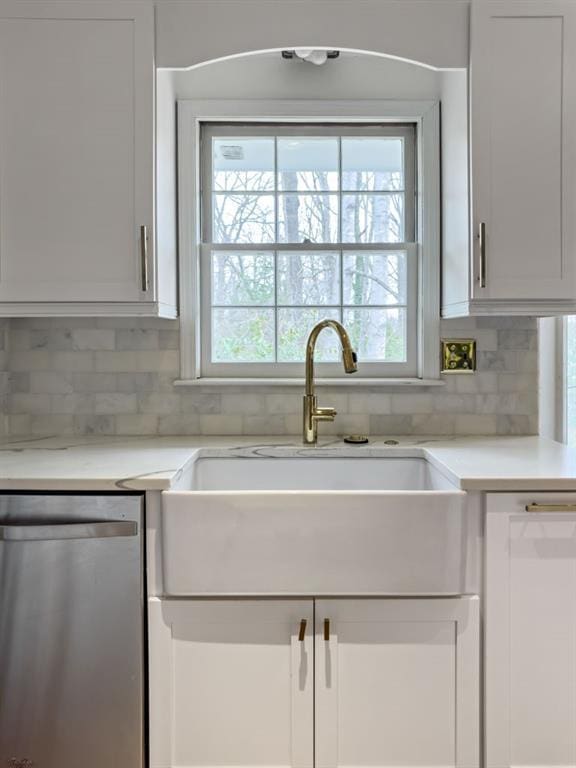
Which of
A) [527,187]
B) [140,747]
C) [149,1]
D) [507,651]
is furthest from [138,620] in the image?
[149,1]

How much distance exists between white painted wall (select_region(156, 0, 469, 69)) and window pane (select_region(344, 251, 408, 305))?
68 centimetres

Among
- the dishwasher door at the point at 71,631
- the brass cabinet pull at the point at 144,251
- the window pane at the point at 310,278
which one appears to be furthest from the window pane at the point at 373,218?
the dishwasher door at the point at 71,631

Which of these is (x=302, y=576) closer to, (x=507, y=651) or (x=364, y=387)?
(x=507, y=651)

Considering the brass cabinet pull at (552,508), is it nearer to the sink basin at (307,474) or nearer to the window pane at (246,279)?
the sink basin at (307,474)

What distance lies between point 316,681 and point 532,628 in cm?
55

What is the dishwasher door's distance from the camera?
4.97 feet

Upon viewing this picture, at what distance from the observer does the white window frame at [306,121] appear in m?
2.23

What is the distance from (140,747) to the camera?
155 cm

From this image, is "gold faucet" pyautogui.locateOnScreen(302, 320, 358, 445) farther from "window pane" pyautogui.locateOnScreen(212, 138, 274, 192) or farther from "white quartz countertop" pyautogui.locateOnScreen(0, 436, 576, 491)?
"window pane" pyautogui.locateOnScreen(212, 138, 274, 192)

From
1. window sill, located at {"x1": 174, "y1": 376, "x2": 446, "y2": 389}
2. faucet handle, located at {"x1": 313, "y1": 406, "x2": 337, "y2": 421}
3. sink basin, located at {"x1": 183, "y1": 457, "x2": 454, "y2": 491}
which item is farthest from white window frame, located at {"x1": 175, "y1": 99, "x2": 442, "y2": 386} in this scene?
sink basin, located at {"x1": 183, "y1": 457, "x2": 454, "y2": 491}

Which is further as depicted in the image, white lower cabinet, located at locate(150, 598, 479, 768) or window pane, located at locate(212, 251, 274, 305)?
window pane, located at locate(212, 251, 274, 305)

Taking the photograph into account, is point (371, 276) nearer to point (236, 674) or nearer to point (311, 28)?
point (311, 28)

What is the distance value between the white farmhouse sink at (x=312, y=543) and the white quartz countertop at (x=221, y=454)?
0.11 metres

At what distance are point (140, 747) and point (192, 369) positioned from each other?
1.19m
